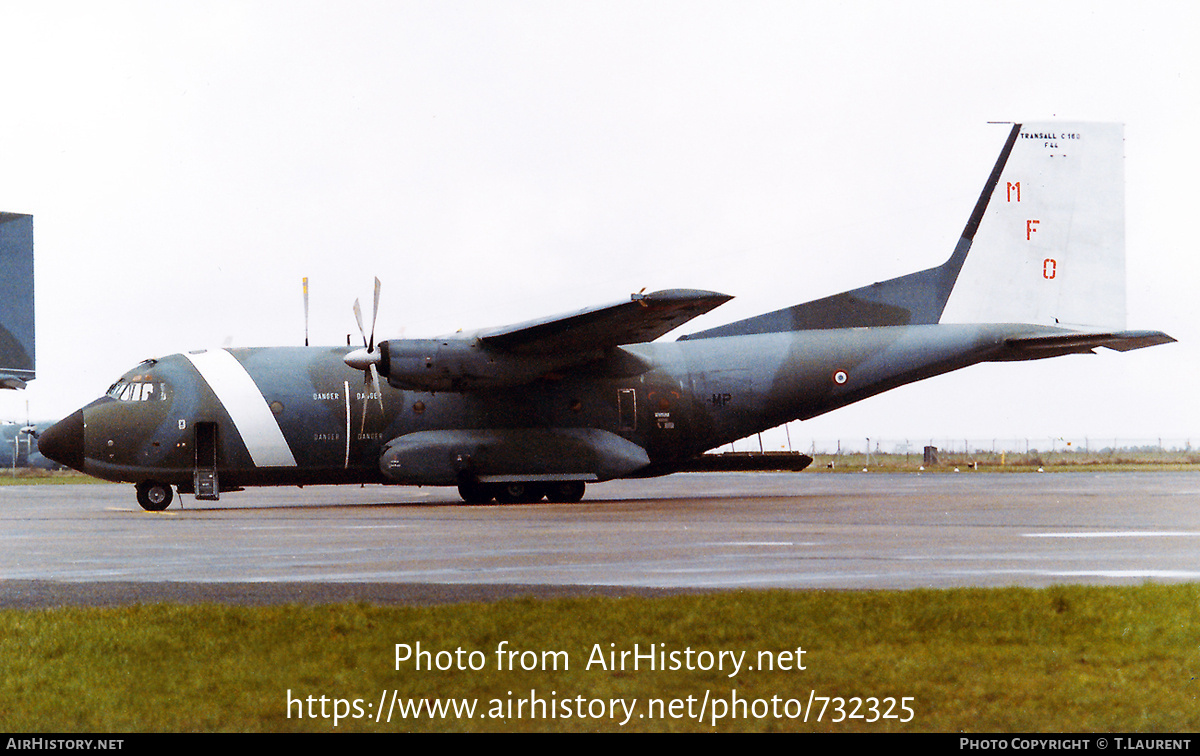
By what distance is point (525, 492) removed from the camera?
2839cm

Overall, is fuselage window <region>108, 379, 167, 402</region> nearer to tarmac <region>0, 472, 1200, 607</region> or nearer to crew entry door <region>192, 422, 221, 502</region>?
crew entry door <region>192, 422, 221, 502</region>

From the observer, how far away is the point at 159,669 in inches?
278

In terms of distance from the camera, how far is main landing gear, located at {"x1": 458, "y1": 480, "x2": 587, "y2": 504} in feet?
92.3

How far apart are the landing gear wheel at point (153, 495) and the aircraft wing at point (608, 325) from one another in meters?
8.00

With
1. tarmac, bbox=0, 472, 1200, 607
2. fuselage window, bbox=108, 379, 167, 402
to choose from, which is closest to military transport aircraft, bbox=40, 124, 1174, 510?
fuselage window, bbox=108, 379, 167, 402

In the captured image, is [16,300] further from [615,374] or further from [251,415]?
[615,374]

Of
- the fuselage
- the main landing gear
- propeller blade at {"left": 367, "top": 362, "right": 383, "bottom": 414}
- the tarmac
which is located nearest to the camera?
the tarmac

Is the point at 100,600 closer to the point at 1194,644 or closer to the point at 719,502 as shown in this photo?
the point at 1194,644

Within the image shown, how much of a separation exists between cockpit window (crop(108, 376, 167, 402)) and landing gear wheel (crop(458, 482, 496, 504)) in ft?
23.3

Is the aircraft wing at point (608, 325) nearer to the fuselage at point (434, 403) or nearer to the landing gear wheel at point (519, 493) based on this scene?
the fuselage at point (434, 403)

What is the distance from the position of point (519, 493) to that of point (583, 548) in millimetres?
13328

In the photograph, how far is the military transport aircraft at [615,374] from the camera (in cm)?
2628

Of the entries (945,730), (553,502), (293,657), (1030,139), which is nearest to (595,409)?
(553,502)

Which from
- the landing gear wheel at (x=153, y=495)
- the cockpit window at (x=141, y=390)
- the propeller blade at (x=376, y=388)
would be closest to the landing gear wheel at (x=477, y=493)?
the propeller blade at (x=376, y=388)
